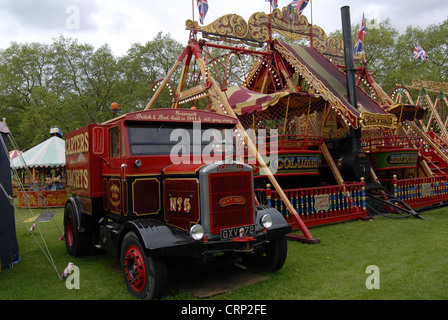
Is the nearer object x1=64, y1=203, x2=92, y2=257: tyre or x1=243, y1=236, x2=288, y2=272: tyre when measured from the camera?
x1=243, y1=236, x2=288, y2=272: tyre

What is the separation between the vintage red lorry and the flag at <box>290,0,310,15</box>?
10.2 metres

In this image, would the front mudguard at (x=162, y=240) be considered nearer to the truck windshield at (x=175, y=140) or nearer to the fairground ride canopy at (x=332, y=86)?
the truck windshield at (x=175, y=140)

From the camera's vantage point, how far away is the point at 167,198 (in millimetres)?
5504

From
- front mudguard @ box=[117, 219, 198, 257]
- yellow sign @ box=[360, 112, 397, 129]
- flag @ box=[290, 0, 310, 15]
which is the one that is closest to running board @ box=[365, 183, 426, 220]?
yellow sign @ box=[360, 112, 397, 129]

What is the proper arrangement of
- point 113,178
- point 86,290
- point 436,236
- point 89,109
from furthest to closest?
point 89,109 → point 436,236 → point 113,178 → point 86,290

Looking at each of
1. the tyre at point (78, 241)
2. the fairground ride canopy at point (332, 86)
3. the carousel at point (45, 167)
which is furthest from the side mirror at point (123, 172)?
the carousel at point (45, 167)

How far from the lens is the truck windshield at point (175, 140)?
18.4 ft

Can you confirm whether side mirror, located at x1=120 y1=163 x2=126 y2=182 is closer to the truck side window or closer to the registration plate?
the truck side window

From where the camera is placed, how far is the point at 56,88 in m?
32.9

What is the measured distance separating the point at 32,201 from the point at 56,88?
59.3ft

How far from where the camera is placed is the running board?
35.4 feet
